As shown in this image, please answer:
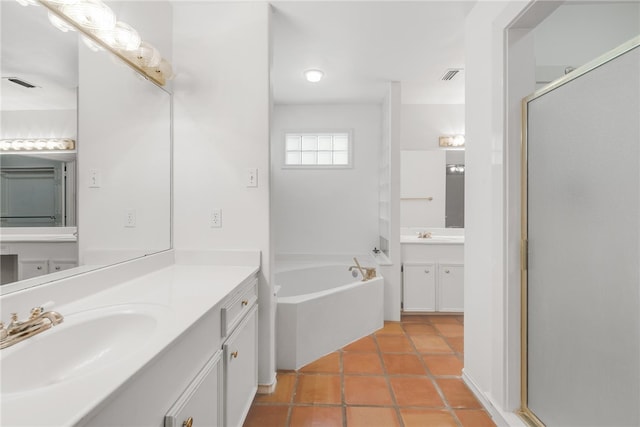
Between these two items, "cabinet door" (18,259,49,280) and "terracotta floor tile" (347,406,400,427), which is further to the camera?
"terracotta floor tile" (347,406,400,427)

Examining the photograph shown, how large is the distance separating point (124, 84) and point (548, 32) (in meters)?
2.63

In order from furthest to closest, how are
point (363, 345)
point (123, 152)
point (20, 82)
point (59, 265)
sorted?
point (363, 345)
point (123, 152)
point (59, 265)
point (20, 82)

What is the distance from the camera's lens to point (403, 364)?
2418 millimetres

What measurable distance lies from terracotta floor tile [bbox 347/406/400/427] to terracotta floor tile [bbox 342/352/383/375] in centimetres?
41

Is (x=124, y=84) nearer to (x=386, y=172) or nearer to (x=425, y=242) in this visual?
(x=386, y=172)

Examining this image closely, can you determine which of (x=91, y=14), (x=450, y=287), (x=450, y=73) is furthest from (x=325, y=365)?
(x=450, y=73)

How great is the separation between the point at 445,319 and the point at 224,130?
9.32ft

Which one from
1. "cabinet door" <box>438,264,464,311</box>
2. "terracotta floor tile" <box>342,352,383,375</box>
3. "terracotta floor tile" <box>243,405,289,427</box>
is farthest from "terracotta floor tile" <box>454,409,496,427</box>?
"cabinet door" <box>438,264,464,311</box>

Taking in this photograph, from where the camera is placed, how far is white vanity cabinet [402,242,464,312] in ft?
11.0

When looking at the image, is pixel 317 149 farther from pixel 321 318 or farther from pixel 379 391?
pixel 379 391

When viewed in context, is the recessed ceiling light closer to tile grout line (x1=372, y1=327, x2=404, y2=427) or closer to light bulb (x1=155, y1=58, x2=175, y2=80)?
light bulb (x1=155, y1=58, x2=175, y2=80)

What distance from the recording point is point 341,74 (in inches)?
122

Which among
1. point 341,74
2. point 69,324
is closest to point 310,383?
point 69,324

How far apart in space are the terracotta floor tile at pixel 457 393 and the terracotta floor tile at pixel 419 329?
80 cm
